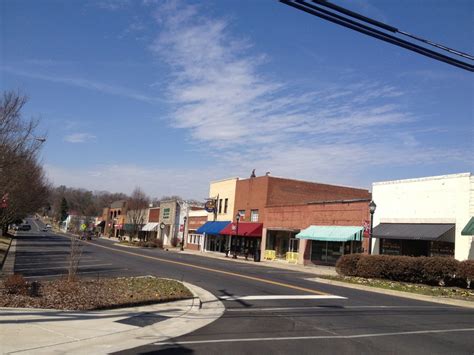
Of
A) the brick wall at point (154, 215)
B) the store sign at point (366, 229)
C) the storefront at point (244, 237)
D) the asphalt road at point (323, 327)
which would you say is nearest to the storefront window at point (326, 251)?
the store sign at point (366, 229)

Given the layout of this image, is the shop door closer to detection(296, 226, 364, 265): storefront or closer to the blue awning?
detection(296, 226, 364, 265): storefront

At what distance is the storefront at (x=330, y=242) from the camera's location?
34.2 m

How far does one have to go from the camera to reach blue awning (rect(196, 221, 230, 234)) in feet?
184

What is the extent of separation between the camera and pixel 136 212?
3541 inches

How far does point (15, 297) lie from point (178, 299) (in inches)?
165

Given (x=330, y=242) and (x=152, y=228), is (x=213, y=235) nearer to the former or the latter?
(x=330, y=242)

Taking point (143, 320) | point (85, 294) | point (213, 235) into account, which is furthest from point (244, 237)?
point (143, 320)

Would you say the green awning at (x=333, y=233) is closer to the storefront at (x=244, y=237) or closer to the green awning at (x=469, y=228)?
the green awning at (x=469, y=228)

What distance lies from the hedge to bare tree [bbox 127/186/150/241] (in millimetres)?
63914

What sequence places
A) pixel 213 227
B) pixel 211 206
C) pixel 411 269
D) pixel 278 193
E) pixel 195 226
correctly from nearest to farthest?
pixel 411 269 → pixel 278 193 → pixel 213 227 → pixel 211 206 → pixel 195 226

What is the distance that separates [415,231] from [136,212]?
67.8 m

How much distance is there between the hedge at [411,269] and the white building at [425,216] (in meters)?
2.80

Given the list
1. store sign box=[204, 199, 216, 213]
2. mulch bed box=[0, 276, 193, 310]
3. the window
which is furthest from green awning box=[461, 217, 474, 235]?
store sign box=[204, 199, 216, 213]

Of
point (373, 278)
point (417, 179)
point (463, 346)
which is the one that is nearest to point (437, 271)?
point (373, 278)
